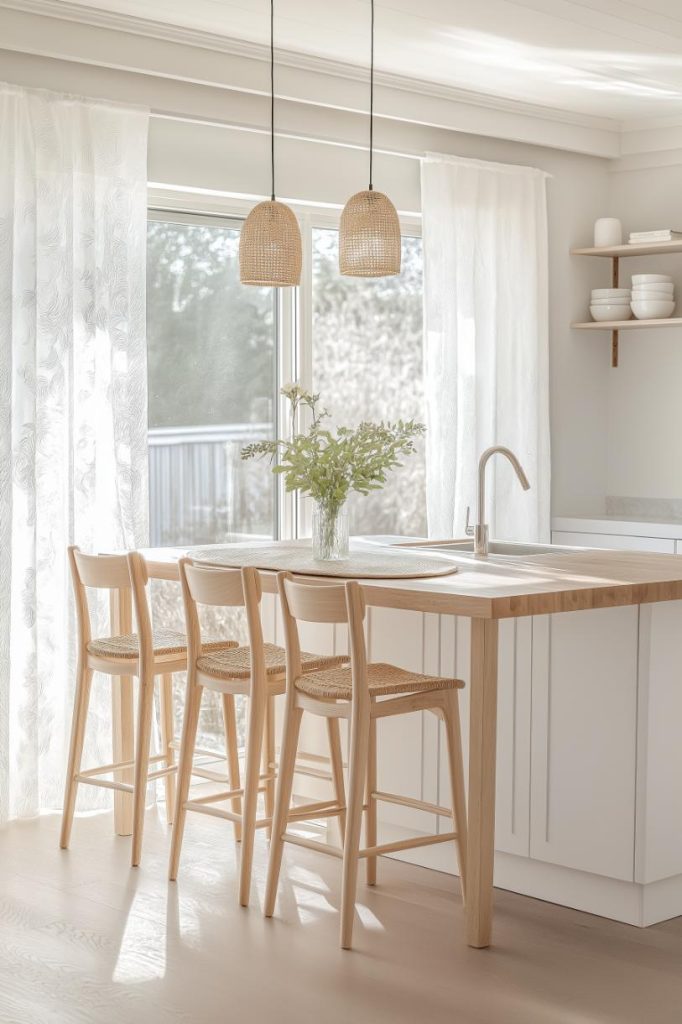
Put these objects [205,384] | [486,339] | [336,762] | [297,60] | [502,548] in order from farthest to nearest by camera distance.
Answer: [486,339], [205,384], [297,60], [502,548], [336,762]

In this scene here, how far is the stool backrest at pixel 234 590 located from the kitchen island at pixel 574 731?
0.51ft

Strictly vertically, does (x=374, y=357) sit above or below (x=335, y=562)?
above

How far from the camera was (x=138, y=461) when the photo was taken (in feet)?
15.8

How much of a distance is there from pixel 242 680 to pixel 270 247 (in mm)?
1249

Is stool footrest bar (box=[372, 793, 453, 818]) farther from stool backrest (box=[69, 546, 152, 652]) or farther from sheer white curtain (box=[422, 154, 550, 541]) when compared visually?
sheer white curtain (box=[422, 154, 550, 541])

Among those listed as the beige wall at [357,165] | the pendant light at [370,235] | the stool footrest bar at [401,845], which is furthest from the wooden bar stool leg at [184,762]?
the beige wall at [357,165]

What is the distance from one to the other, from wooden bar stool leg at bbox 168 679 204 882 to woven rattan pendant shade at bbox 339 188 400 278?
4.37ft

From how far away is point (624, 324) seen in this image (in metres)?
6.39

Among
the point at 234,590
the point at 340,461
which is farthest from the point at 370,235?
the point at 234,590

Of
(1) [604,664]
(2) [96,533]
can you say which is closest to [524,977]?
(1) [604,664]

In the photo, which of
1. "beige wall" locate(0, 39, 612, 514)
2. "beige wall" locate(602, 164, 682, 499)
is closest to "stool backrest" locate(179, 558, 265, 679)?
"beige wall" locate(0, 39, 612, 514)

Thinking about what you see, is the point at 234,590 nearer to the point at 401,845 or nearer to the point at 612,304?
the point at 401,845

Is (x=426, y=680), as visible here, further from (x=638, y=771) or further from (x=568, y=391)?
(x=568, y=391)

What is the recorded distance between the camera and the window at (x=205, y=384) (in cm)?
515
